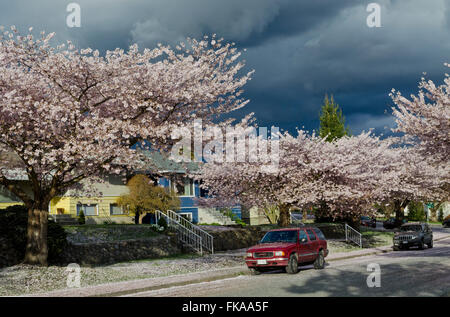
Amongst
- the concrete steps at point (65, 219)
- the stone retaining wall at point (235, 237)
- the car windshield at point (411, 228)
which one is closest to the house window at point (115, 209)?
the concrete steps at point (65, 219)

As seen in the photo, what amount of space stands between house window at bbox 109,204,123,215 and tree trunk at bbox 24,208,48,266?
2325 cm

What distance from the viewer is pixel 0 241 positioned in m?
18.7

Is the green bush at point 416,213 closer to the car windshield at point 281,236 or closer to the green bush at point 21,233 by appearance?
the car windshield at point 281,236

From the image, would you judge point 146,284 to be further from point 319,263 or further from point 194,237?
point 194,237

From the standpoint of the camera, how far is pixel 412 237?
29.2 m

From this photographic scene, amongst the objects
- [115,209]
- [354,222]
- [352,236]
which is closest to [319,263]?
[352,236]

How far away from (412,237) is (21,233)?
21.8 metres

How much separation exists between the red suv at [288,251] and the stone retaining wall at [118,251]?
740cm

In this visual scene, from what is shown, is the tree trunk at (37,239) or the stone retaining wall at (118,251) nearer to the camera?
the tree trunk at (37,239)

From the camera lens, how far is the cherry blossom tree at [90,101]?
52.6ft

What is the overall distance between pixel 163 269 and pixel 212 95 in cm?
725

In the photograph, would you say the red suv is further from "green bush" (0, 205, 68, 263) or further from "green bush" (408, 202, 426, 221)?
"green bush" (408, 202, 426, 221)

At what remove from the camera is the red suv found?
17.5 m

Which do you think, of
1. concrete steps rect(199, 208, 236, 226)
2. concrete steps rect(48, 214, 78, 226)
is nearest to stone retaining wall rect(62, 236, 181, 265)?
concrete steps rect(48, 214, 78, 226)
